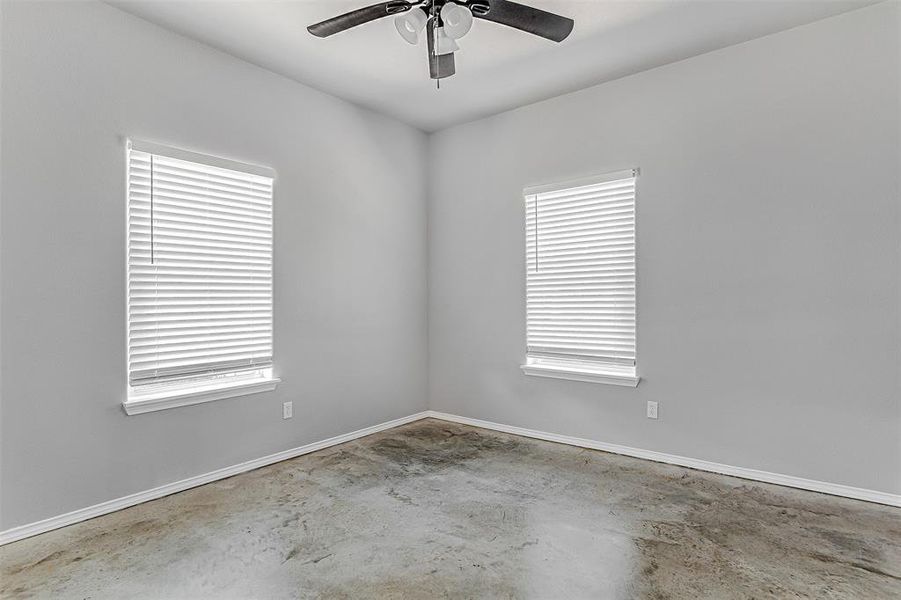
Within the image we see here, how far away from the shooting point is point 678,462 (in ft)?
11.5

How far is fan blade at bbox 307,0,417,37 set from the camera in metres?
2.36

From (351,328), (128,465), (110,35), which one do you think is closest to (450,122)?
(351,328)

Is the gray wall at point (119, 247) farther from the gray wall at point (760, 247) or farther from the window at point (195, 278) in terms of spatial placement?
the gray wall at point (760, 247)

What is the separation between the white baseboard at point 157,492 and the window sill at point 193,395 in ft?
1.61

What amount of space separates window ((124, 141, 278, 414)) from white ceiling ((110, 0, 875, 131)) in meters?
0.81

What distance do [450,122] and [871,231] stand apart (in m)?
3.41

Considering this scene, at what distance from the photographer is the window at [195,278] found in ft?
9.66

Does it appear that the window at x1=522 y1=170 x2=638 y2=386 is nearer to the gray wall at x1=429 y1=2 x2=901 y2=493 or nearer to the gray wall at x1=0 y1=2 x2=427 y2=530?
the gray wall at x1=429 y1=2 x2=901 y2=493

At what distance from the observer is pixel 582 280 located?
13.1ft

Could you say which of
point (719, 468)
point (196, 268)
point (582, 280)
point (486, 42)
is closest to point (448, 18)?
point (486, 42)

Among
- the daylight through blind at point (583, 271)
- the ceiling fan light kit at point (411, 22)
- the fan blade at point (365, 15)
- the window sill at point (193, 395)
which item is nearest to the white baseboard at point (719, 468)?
the daylight through blind at point (583, 271)

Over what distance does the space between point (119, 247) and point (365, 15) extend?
6.31ft

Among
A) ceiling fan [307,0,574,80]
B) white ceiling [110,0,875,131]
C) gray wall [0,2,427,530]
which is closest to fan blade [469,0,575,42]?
ceiling fan [307,0,574,80]

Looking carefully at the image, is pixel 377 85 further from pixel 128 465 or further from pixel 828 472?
pixel 828 472
